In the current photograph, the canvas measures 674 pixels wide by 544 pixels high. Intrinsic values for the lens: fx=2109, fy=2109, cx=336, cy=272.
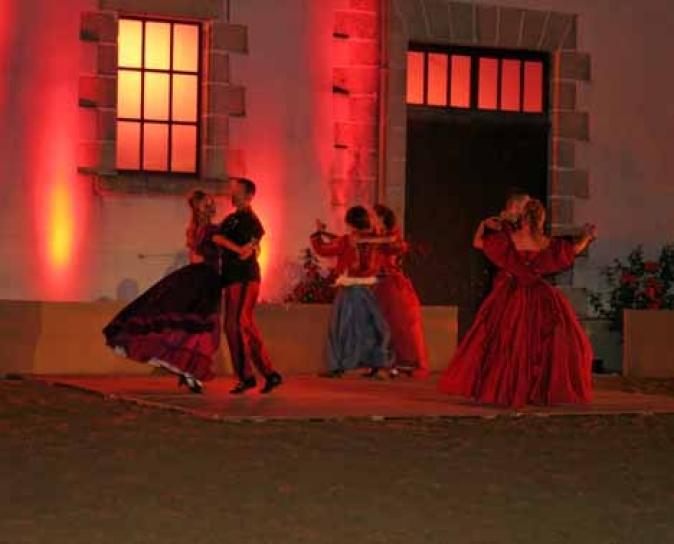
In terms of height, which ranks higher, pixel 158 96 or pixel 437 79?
pixel 437 79

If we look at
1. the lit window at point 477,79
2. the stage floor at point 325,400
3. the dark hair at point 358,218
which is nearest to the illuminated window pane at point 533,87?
the lit window at point 477,79

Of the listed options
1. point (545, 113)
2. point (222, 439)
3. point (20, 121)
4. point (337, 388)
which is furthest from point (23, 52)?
point (222, 439)

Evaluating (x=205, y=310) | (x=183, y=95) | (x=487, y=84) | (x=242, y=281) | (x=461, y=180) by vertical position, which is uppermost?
(x=487, y=84)

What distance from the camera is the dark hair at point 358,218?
19891 mm

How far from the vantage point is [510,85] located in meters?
22.5

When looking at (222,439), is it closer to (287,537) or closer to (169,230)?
(287,537)

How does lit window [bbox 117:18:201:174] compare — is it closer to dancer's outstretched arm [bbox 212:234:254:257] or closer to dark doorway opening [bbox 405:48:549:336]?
dark doorway opening [bbox 405:48:549:336]

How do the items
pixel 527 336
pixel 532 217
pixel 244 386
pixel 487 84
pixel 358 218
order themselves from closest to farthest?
1. pixel 527 336
2. pixel 532 217
3. pixel 244 386
4. pixel 358 218
5. pixel 487 84

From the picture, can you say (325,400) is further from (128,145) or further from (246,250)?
(128,145)

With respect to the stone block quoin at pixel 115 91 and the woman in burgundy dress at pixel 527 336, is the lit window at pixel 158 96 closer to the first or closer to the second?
the stone block quoin at pixel 115 91

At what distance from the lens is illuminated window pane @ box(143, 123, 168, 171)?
813 inches

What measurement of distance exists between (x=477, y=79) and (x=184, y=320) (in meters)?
6.28

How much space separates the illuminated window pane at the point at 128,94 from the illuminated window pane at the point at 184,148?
1.48 ft

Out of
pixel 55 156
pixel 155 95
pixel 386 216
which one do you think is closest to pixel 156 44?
pixel 155 95
